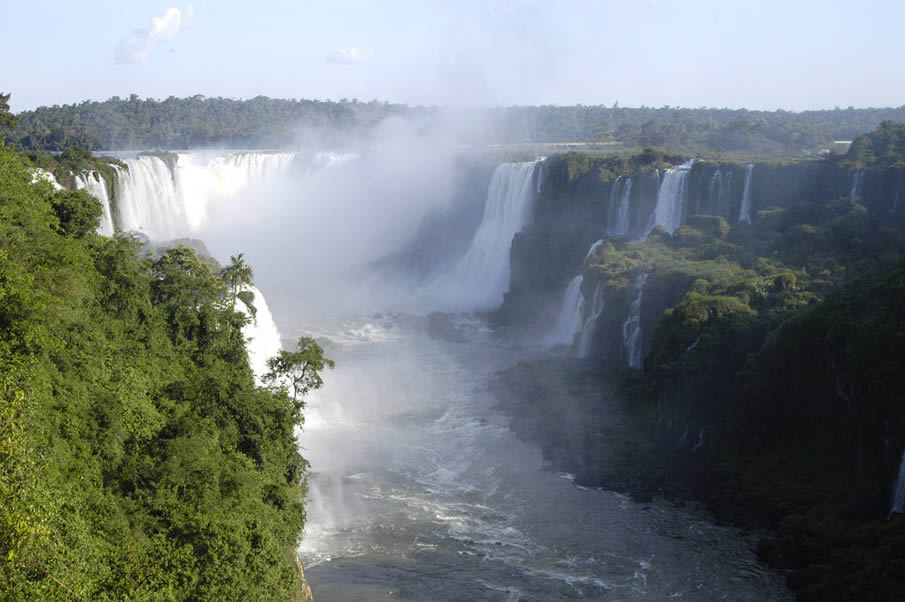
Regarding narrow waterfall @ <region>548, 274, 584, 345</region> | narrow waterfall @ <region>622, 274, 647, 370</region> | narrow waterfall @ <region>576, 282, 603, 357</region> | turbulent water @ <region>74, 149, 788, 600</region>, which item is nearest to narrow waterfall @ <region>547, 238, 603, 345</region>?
narrow waterfall @ <region>548, 274, 584, 345</region>

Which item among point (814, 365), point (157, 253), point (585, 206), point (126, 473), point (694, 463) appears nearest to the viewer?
point (126, 473)

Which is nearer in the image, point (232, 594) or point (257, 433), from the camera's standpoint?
point (232, 594)

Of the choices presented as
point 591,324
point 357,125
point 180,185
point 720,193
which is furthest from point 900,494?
point 357,125

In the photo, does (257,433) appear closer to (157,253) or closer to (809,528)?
(809,528)

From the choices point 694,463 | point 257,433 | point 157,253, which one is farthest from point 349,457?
point 157,253

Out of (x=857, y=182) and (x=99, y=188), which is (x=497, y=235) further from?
(x=99, y=188)

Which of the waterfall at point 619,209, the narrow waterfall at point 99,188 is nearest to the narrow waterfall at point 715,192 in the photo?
the waterfall at point 619,209
